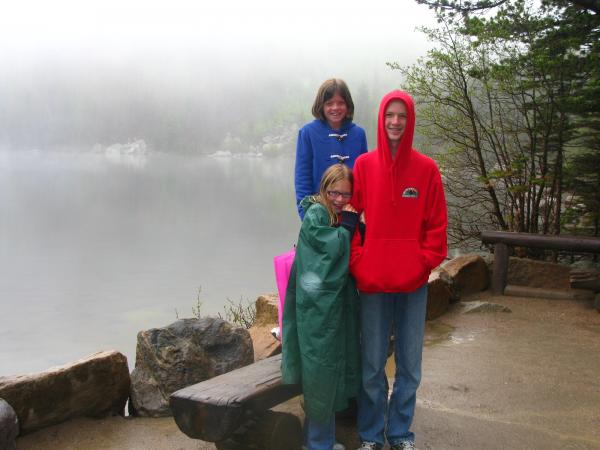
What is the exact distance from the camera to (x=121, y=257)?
38.5 metres

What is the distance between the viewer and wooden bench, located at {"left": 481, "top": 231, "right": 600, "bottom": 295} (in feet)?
22.7

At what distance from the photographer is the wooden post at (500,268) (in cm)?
753

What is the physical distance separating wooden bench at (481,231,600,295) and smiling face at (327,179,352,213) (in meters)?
4.90

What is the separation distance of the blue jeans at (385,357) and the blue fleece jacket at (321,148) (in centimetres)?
86

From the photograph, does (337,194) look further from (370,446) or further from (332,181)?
(370,446)

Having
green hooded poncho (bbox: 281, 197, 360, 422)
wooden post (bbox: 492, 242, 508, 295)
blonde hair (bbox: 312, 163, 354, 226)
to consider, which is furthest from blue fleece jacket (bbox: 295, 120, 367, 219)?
wooden post (bbox: 492, 242, 508, 295)

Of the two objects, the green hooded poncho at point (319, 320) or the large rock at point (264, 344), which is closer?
the green hooded poncho at point (319, 320)

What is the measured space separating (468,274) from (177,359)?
4.30 metres

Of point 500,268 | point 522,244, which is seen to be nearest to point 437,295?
point 500,268

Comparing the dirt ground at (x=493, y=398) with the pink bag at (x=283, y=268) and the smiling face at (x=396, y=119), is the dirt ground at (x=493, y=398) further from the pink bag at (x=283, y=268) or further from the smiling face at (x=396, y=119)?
the smiling face at (x=396, y=119)

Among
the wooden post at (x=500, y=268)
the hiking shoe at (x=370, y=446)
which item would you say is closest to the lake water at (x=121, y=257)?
the wooden post at (x=500, y=268)

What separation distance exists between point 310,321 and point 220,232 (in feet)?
141

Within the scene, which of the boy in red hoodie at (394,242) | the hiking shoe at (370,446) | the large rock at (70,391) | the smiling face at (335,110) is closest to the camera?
the boy in red hoodie at (394,242)

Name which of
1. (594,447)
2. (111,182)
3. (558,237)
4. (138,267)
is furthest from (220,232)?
(111,182)
